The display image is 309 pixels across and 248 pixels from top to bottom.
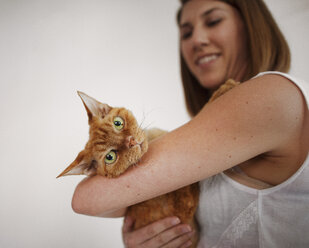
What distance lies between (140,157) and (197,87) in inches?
38.1

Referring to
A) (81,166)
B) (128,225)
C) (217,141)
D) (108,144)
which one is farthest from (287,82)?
(128,225)

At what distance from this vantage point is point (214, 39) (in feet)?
3.14

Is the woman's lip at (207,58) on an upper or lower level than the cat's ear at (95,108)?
upper

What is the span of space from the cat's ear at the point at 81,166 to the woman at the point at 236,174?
32 mm

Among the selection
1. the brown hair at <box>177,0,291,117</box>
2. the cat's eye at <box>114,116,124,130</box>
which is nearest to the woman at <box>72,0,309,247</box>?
the cat's eye at <box>114,116,124,130</box>

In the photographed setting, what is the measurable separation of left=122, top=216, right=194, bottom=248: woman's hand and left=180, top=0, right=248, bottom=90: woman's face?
2.54 feet

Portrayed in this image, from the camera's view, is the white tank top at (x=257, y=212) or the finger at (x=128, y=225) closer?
the white tank top at (x=257, y=212)

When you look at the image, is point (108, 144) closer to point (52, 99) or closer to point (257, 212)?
point (52, 99)

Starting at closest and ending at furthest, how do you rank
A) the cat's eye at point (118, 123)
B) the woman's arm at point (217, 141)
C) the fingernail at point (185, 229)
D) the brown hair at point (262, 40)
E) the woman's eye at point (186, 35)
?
the woman's arm at point (217, 141)
the cat's eye at point (118, 123)
the fingernail at point (185, 229)
the brown hair at point (262, 40)
the woman's eye at point (186, 35)

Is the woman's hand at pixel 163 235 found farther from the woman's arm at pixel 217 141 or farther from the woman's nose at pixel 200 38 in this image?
the woman's nose at pixel 200 38

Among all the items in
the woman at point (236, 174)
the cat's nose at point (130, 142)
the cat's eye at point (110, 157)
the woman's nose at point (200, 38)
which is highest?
the woman's nose at point (200, 38)

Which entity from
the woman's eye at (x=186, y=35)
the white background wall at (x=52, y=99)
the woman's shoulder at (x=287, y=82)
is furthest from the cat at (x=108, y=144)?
the woman's eye at (x=186, y=35)

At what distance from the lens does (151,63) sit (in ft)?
3.67

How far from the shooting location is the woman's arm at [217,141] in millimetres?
512
